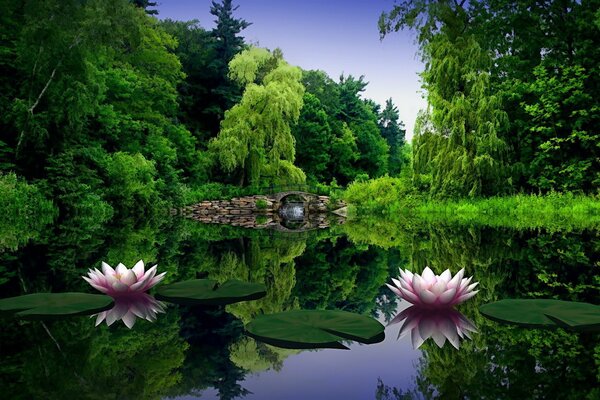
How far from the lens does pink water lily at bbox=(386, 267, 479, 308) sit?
241cm

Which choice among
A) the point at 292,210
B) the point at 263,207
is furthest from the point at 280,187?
the point at 292,210

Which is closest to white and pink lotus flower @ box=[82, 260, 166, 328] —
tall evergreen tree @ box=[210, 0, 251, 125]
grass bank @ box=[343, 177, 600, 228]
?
grass bank @ box=[343, 177, 600, 228]

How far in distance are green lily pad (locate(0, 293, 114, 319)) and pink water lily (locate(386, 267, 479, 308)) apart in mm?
1538

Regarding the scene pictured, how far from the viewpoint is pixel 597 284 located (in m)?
3.43

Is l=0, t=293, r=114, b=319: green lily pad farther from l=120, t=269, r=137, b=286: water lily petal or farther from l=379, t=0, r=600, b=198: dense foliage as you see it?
l=379, t=0, r=600, b=198: dense foliage

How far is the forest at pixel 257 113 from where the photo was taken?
536 inches

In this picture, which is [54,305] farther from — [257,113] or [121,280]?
[257,113]

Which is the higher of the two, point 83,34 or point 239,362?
point 83,34

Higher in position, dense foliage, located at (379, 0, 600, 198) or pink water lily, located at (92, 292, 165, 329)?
dense foliage, located at (379, 0, 600, 198)

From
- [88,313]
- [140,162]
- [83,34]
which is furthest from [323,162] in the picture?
[88,313]

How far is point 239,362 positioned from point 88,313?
110 cm

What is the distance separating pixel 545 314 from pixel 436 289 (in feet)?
1.67

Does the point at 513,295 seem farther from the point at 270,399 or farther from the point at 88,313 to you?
the point at 88,313

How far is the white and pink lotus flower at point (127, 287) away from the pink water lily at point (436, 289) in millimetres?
1337
